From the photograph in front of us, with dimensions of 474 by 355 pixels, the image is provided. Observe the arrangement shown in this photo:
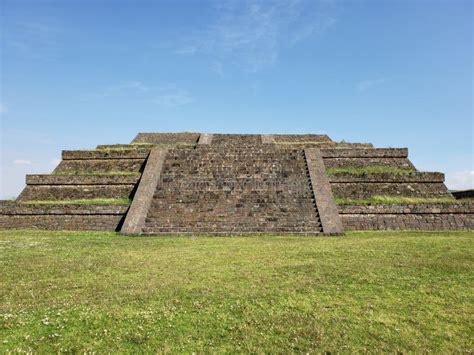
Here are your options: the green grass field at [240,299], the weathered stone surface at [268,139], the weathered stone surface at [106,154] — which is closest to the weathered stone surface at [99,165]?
the weathered stone surface at [106,154]

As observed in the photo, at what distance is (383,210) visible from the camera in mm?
15070

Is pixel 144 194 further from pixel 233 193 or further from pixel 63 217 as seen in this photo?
pixel 233 193

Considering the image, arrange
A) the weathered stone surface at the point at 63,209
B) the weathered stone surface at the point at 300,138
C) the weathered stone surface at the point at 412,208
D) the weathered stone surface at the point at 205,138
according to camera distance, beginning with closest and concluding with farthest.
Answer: the weathered stone surface at the point at 412,208 → the weathered stone surface at the point at 63,209 → the weathered stone surface at the point at 205,138 → the weathered stone surface at the point at 300,138

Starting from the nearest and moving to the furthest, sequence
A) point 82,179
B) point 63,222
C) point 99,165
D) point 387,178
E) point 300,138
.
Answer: point 63,222
point 387,178
point 82,179
point 99,165
point 300,138

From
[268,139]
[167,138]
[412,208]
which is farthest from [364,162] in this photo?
[167,138]

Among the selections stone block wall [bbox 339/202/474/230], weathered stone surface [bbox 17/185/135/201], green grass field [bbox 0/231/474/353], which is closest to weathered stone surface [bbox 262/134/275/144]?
weathered stone surface [bbox 17/185/135/201]

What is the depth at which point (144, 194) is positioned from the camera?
16.0 m

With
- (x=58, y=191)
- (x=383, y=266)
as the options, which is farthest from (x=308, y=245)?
(x=58, y=191)

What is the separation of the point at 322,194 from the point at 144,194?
807cm

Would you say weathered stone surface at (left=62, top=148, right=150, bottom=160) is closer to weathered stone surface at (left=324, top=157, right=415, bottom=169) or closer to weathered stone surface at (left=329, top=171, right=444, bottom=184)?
weathered stone surface at (left=324, top=157, right=415, bottom=169)

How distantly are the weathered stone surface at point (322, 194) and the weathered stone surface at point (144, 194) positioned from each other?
740 centimetres

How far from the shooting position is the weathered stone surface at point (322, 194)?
13.9m

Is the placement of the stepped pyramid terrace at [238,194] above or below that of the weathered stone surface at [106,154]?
below

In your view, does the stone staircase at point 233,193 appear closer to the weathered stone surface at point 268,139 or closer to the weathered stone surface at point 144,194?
the weathered stone surface at point 144,194
